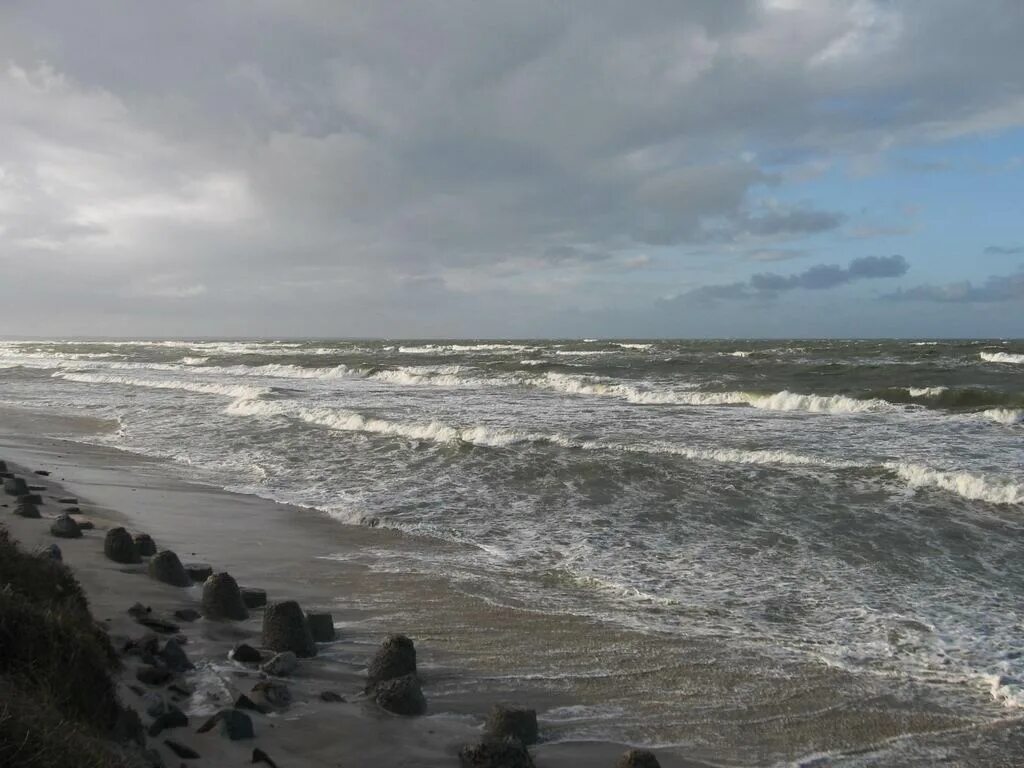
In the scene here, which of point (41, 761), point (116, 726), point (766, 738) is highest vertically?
point (41, 761)

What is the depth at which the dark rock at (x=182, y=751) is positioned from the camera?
354 cm

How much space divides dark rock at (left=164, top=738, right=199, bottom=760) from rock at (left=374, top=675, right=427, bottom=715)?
114 centimetres

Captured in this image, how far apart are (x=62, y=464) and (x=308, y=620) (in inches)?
410

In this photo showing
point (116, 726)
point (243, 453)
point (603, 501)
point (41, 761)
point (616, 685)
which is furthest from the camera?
point (243, 453)

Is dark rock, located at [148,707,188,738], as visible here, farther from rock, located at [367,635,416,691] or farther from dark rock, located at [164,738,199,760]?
rock, located at [367,635,416,691]

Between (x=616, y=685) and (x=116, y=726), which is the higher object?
(x=116, y=726)

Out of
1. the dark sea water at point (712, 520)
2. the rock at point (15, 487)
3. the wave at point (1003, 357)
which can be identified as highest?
the wave at point (1003, 357)

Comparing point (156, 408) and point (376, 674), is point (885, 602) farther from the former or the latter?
point (156, 408)

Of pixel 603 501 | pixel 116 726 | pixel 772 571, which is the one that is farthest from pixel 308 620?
→ pixel 603 501

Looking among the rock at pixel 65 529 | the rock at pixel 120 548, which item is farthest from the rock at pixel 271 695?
the rock at pixel 65 529

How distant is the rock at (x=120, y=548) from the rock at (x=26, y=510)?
6.76 feet

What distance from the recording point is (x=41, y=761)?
2.37 m

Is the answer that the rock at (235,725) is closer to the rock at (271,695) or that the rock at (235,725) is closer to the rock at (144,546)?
the rock at (271,695)

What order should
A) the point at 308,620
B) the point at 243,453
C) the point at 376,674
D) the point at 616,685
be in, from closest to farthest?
the point at 376,674, the point at 616,685, the point at 308,620, the point at 243,453
